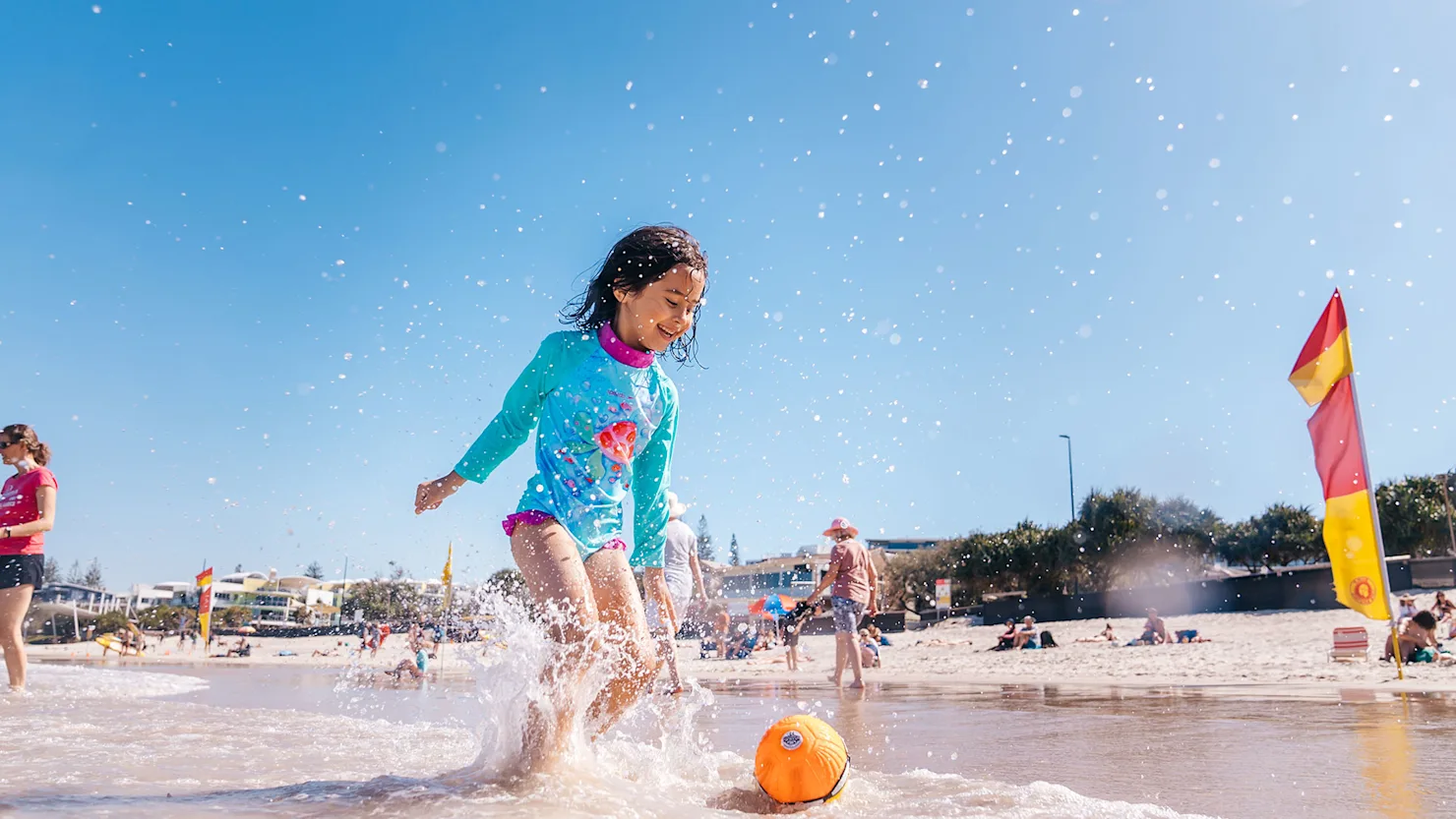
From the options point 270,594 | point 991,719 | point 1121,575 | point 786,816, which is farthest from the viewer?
point 270,594

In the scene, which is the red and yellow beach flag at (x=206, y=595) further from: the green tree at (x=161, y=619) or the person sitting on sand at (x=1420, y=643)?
the green tree at (x=161, y=619)

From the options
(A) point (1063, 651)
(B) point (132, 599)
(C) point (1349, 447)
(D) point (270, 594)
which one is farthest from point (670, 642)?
(B) point (132, 599)

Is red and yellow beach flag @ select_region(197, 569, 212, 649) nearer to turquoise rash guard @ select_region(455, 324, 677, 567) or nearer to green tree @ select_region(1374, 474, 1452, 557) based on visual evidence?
turquoise rash guard @ select_region(455, 324, 677, 567)

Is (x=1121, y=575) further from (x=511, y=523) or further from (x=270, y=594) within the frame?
(x=270, y=594)

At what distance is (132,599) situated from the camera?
323 feet

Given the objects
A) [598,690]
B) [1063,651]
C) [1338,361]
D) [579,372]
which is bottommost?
[1063,651]

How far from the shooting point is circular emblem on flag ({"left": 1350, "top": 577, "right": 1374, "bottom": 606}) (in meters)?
8.47

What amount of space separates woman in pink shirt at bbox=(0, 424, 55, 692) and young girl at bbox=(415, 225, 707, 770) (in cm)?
461

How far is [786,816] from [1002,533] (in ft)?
159

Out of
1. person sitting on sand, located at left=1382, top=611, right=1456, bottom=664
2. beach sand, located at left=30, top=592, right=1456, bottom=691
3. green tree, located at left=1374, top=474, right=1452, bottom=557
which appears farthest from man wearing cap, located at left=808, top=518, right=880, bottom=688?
green tree, located at left=1374, top=474, right=1452, bottom=557

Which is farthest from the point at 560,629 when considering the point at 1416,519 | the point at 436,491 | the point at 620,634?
the point at 1416,519

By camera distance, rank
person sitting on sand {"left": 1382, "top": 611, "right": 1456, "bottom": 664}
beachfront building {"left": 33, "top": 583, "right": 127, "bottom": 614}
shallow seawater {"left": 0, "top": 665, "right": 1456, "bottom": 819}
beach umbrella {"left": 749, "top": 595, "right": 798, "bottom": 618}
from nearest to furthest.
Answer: shallow seawater {"left": 0, "top": 665, "right": 1456, "bottom": 819}
person sitting on sand {"left": 1382, "top": 611, "right": 1456, "bottom": 664}
beach umbrella {"left": 749, "top": 595, "right": 798, "bottom": 618}
beachfront building {"left": 33, "top": 583, "right": 127, "bottom": 614}

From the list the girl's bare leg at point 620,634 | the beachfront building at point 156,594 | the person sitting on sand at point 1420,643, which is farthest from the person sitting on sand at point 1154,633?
the beachfront building at point 156,594

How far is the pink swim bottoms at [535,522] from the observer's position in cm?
295
